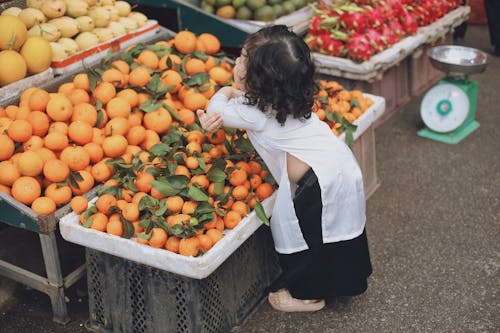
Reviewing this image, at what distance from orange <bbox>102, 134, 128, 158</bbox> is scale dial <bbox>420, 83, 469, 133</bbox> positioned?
8.49 ft

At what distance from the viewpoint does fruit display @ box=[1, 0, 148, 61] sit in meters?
3.79

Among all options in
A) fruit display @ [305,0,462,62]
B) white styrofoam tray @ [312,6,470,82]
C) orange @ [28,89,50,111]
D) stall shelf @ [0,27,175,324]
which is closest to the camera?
stall shelf @ [0,27,175,324]

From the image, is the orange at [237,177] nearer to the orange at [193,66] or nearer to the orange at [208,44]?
the orange at [193,66]

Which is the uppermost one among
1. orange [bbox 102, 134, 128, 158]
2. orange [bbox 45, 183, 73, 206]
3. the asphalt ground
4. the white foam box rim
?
the white foam box rim

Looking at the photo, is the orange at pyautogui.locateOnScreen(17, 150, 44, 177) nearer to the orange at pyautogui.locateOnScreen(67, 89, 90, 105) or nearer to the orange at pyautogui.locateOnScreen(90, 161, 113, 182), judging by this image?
the orange at pyautogui.locateOnScreen(90, 161, 113, 182)

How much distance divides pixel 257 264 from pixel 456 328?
0.96 meters

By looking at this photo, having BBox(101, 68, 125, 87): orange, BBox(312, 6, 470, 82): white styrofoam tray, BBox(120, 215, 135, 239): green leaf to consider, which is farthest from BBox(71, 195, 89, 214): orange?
BBox(312, 6, 470, 82): white styrofoam tray

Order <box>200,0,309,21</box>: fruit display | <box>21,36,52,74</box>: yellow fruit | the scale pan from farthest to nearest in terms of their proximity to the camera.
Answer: <box>200,0,309,21</box>: fruit display
the scale pan
<box>21,36,52,74</box>: yellow fruit

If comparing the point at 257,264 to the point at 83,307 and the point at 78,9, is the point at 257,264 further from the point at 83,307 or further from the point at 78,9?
the point at 78,9

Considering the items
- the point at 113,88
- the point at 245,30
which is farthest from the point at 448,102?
the point at 113,88

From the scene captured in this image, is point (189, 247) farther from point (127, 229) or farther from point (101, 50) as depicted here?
point (101, 50)

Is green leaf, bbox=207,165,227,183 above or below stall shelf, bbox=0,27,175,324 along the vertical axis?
above

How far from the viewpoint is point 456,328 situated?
117 inches

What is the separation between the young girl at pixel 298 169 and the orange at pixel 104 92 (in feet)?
2.11
